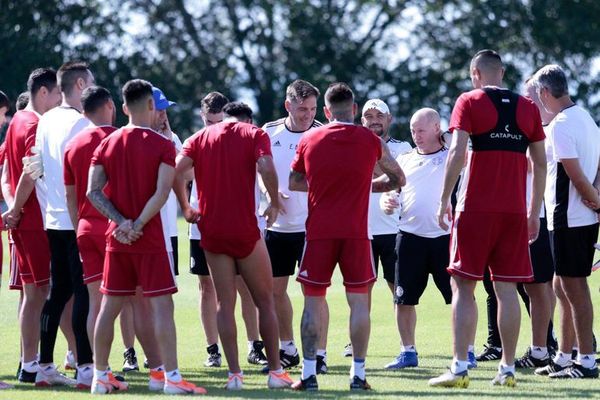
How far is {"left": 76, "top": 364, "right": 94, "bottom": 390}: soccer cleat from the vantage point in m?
9.36

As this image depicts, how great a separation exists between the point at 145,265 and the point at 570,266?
11.3ft

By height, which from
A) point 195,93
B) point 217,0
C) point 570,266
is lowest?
point 570,266

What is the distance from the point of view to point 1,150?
1104 cm

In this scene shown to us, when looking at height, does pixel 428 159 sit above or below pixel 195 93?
below

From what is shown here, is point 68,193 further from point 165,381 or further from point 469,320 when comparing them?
point 469,320

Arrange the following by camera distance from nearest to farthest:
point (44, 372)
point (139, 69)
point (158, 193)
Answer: point (158, 193) → point (44, 372) → point (139, 69)

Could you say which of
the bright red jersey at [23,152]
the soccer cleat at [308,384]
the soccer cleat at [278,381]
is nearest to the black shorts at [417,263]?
the soccer cleat at [278,381]

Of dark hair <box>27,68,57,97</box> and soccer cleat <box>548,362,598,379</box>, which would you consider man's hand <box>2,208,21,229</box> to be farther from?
soccer cleat <box>548,362,598,379</box>

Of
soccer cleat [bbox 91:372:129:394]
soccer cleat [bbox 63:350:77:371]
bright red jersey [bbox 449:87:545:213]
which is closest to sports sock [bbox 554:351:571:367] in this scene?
bright red jersey [bbox 449:87:545:213]

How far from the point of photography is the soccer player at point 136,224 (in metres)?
8.82

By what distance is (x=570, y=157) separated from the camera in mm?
9828

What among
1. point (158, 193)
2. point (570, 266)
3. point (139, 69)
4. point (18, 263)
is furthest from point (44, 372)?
point (139, 69)

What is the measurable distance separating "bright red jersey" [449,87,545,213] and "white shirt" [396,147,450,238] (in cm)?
205

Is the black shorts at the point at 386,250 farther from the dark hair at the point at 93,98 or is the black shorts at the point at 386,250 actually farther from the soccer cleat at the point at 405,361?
the dark hair at the point at 93,98
